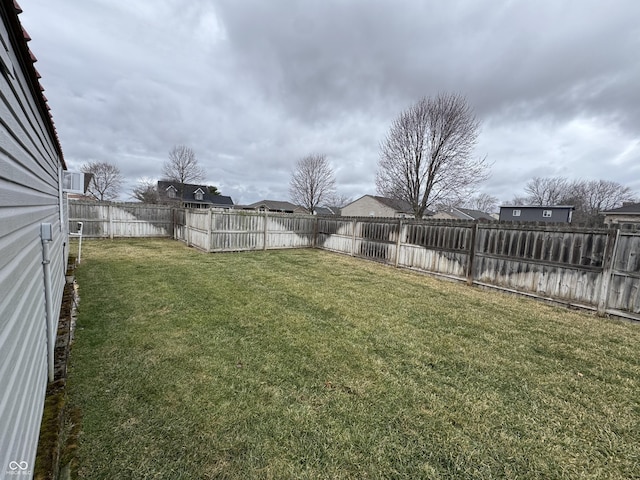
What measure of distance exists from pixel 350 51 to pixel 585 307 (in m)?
10.9

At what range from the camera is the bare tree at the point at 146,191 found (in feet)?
104

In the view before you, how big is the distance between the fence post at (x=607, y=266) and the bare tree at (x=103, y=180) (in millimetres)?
41147

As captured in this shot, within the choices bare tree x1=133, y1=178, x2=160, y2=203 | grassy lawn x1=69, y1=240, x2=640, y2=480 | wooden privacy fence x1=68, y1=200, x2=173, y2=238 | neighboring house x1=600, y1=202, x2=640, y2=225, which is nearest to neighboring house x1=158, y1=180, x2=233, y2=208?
bare tree x1=133, y1=178, x2=160, y2=203

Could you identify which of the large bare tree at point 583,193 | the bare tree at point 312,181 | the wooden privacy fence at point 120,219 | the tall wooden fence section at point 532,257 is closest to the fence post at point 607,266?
the tall wooden fence section at point 532,257

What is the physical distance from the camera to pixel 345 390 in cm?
259

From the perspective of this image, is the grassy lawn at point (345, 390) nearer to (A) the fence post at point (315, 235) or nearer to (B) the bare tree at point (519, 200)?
(A) the fence post at point (315, 235)

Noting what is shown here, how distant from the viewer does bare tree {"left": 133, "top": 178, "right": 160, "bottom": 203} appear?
3164 centimetres

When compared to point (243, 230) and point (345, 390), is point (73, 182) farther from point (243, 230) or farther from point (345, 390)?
point (345, 390)

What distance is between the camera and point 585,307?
5.37 metres

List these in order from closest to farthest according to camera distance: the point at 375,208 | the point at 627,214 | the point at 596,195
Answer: the point at 627,214 < the point at 375,208 < the point at 596,195

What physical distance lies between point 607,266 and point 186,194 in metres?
39.6

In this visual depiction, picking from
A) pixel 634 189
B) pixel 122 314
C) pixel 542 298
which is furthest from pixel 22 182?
pixel 634 189

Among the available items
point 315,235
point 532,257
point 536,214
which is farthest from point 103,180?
point 536,214

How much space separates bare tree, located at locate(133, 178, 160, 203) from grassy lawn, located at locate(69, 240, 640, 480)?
31.7 meters
